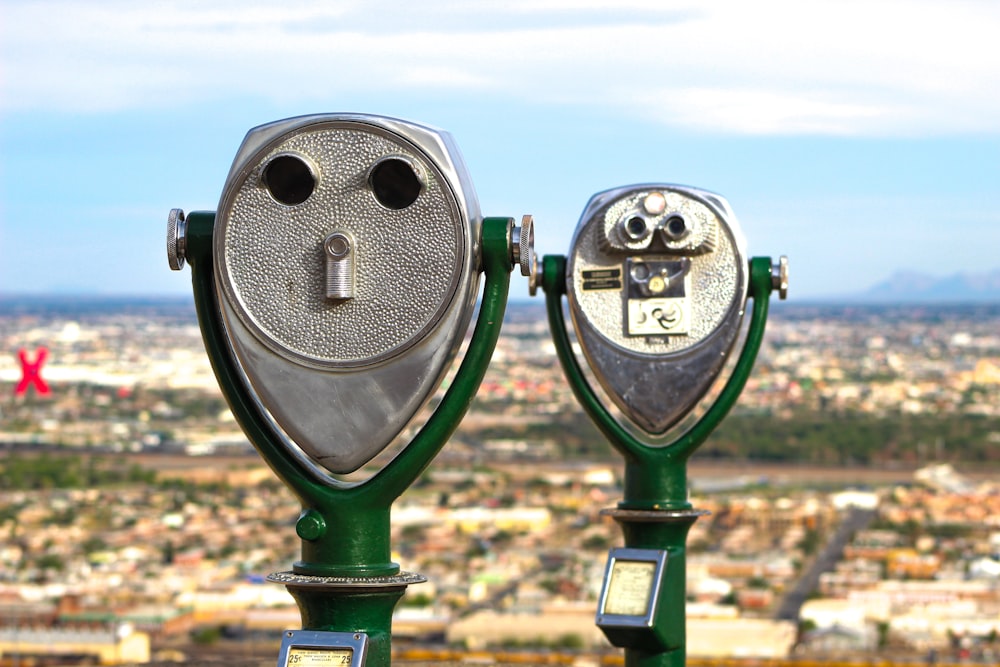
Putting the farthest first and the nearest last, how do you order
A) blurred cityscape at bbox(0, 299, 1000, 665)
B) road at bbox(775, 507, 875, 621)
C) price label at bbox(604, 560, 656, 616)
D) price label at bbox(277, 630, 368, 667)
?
road at bbox(775, 507, 875, 621) → blurred cityscape at bbox(0, 299, 1000, 665) → price label at bbox(604, 560, 656, 616) → price label at bbox(277, 630, 368, 667)

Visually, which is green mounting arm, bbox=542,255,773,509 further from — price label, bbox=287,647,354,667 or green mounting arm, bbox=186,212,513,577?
price label, bbox=287,647,354,667

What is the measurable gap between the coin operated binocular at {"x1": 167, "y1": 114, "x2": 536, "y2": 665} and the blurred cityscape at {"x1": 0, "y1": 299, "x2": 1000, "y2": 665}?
22830 mm

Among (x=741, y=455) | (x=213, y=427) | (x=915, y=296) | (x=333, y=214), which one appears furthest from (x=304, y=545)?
(x=915, y=296)

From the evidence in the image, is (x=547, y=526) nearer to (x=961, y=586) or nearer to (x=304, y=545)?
(x=961, y=586)

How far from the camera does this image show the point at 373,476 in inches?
126

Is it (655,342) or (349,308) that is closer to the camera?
(349,308)

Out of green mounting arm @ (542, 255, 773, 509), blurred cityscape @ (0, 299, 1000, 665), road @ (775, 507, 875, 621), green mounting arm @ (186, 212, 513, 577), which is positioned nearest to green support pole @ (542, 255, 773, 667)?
green mounting arm @ (542, 255, 773, 509)

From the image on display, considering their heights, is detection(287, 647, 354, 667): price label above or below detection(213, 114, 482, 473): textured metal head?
below

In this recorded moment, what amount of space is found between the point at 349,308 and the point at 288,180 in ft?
0.73

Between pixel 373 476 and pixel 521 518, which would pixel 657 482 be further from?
pixel 521 518

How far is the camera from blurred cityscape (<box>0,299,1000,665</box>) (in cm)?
4319

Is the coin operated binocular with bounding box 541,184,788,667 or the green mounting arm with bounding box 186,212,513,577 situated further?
the coin operated binocular with bounding box 541,184,788,667

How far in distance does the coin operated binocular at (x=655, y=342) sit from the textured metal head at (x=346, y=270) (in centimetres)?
156

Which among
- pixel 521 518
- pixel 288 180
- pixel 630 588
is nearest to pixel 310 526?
pixel 288 180
